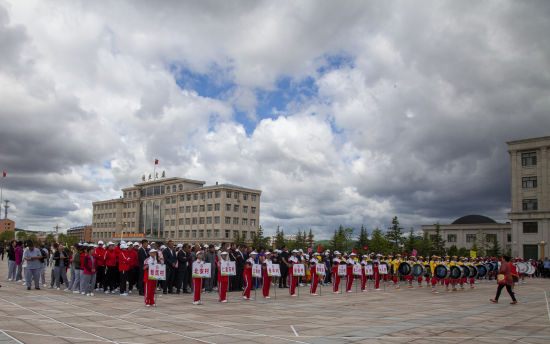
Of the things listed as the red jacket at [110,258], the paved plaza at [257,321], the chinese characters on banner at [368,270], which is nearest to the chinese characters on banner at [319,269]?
the paved plaza at [257,321]

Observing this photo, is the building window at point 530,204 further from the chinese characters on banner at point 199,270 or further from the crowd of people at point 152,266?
the chinese characters on banner at point 199,270

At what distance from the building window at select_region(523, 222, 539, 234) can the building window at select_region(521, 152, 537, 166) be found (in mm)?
9317

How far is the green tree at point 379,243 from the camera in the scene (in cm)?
7206

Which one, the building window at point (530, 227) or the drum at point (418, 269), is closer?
the drum at point (418, 269)

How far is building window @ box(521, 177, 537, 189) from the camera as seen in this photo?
65625 mm

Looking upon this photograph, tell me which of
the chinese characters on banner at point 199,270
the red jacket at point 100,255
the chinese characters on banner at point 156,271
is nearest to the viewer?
the chinese characters on banner at point 156,271

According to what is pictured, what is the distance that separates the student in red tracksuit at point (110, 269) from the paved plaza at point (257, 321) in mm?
1554

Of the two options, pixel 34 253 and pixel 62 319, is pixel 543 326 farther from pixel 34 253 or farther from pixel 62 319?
pixel 34 253

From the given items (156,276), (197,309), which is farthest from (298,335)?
(156,276)

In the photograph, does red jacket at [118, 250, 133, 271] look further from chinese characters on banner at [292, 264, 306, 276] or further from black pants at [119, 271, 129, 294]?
chinese characters on banner at [292, 264, 306, 276]

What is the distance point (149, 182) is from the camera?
12700 centimetres

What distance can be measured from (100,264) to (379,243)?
214ft

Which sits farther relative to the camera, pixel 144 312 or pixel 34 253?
pixel 34 253

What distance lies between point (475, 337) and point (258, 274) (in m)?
9.87
